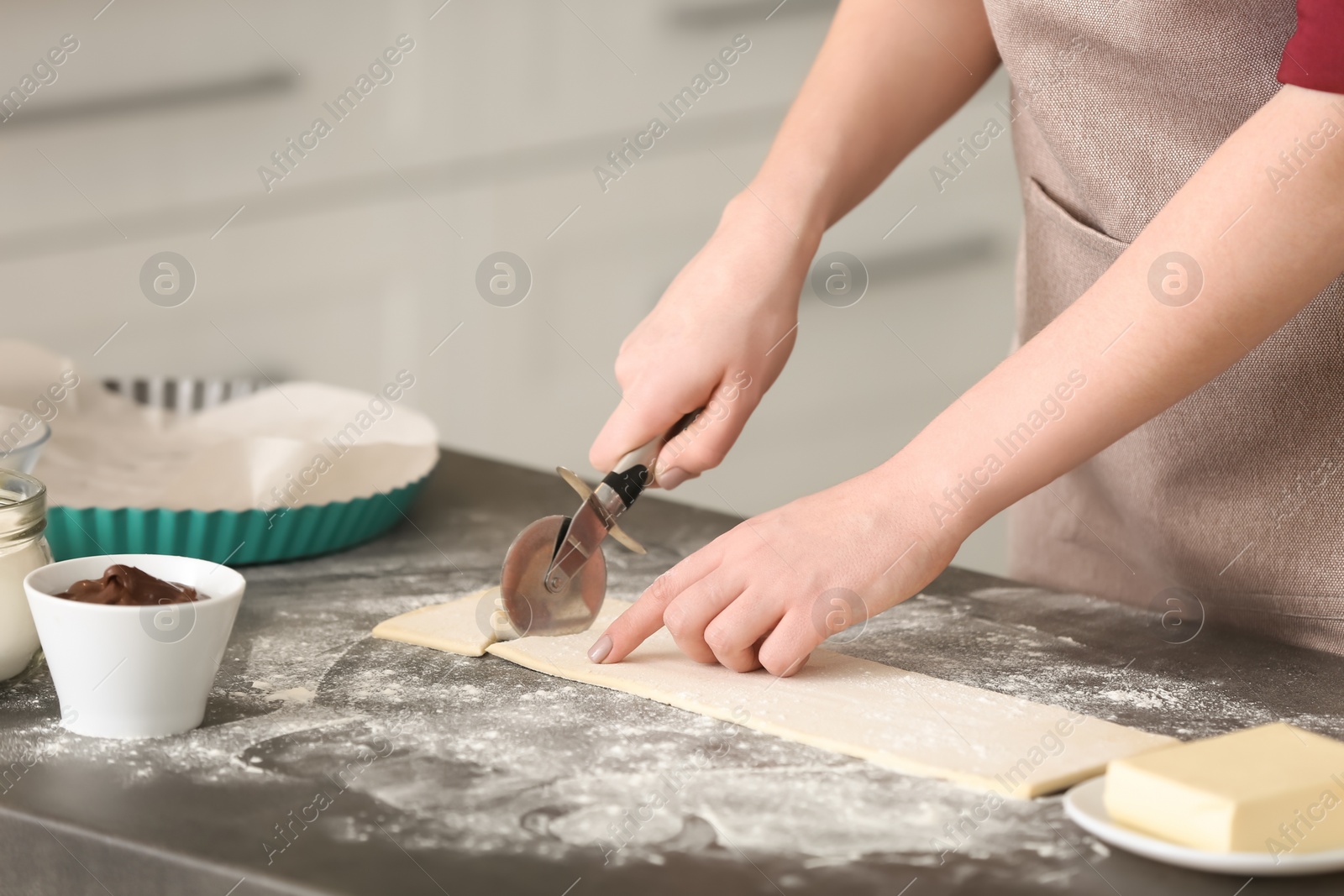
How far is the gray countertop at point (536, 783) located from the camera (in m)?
0.59

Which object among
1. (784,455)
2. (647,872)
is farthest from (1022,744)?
(784,455)

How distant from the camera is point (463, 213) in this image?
2.74 meters

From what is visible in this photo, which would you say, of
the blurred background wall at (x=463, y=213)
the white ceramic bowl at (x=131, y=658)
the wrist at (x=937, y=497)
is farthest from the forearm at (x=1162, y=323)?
the blurred background wall at (x=463, y=213)

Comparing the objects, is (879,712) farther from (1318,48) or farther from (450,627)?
(1318,48)

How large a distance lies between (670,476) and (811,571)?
19cm

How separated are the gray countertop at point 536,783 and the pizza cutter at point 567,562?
0.06m

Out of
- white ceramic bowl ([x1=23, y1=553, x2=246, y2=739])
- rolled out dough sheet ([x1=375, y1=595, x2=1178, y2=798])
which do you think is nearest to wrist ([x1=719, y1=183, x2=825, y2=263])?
rolled out dough sheet ([x1=375, y1=595, x2=1178, y2=798])

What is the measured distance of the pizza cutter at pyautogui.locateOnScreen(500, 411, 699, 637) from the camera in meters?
0.89

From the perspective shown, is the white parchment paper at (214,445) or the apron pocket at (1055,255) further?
the white parchment paper at (214,445)

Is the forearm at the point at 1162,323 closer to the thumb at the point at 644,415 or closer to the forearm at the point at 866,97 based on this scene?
the thumb at the point at 644,415

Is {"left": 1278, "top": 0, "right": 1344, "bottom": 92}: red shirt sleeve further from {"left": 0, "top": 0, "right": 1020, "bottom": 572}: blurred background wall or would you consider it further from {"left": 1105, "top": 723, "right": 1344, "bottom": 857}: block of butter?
{"left": 0, "top": 0, "right": 1020, "bottom": 572}: blurred background wall

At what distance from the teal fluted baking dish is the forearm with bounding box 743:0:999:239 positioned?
0.44 meters

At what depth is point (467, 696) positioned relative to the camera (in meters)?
0.80

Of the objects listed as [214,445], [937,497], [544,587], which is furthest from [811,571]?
[214,445]
